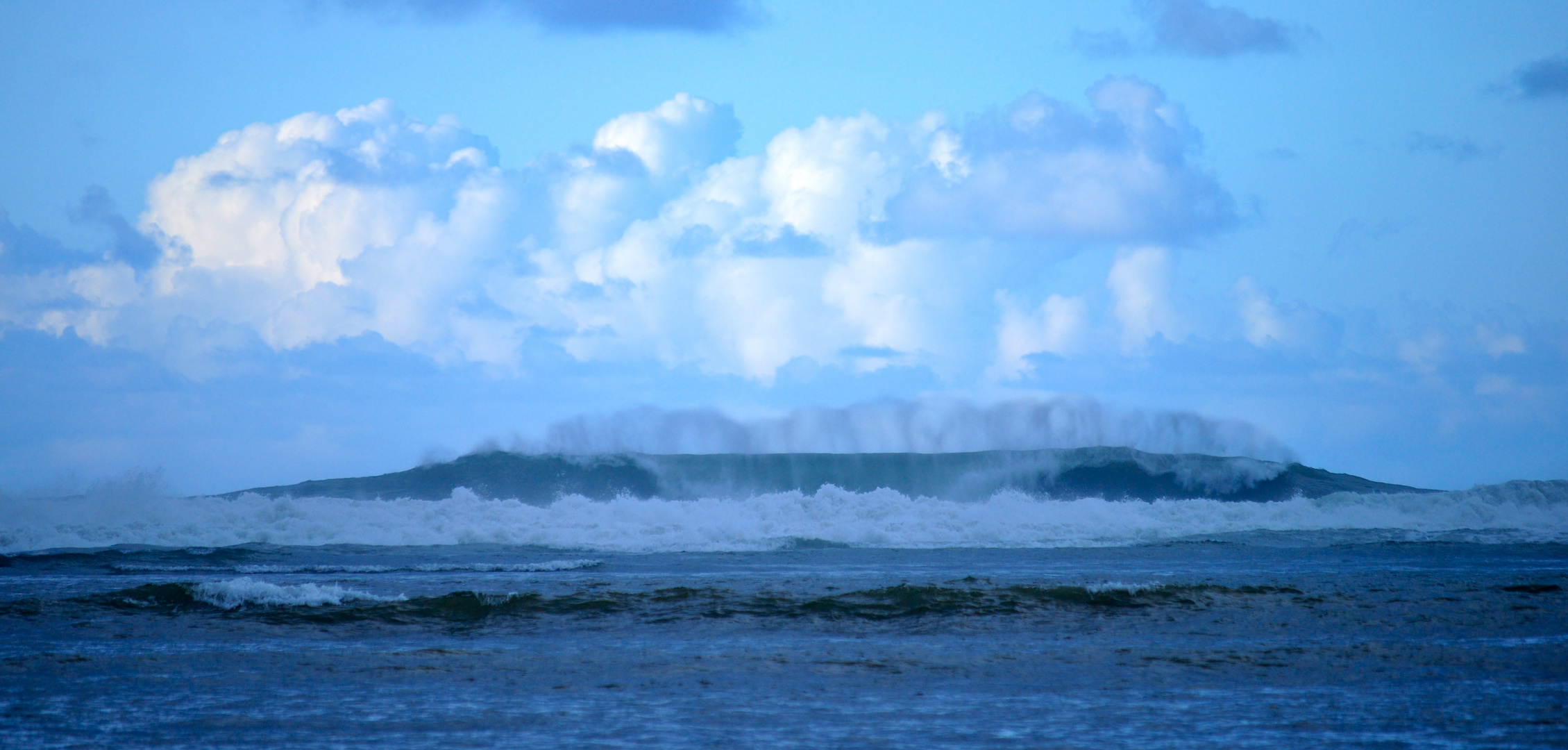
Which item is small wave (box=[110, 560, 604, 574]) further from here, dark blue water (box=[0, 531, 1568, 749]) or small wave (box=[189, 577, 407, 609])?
small wave (box=[189, 577, 407, 609])

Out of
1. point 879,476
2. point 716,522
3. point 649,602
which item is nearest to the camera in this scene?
point 649,602

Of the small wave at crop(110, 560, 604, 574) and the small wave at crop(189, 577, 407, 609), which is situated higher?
the small wave at crop(189, 577, 407, 609)

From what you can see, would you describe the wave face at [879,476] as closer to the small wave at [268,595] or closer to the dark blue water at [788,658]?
the dark blue water at [788,658]

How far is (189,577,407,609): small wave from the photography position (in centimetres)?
862

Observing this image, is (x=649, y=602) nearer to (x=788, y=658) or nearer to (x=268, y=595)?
(x=788, y=658)

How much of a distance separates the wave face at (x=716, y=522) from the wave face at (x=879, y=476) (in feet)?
20.9

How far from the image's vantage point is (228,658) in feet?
21.9

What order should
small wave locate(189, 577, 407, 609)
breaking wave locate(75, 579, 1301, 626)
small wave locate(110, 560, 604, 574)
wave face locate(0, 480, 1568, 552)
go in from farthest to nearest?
wave face locate(0, 480, 1568, 552)
small wave locate(110, 560, 604, 574)
small wave locate(189, 577, 407, 609)
breaking wave locate(75, 579, 1301, 626)

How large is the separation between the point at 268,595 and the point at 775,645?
4.48 metres

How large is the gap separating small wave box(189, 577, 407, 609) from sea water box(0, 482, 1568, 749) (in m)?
0.04

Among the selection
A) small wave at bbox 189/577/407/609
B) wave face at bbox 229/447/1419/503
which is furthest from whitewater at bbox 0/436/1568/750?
wave face at bbox 229/447/1419/503

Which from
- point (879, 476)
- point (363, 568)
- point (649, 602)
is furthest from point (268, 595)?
point (879, 476)

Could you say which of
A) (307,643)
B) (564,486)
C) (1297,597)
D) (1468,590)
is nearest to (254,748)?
(307,643)

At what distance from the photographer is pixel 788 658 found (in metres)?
6.50
